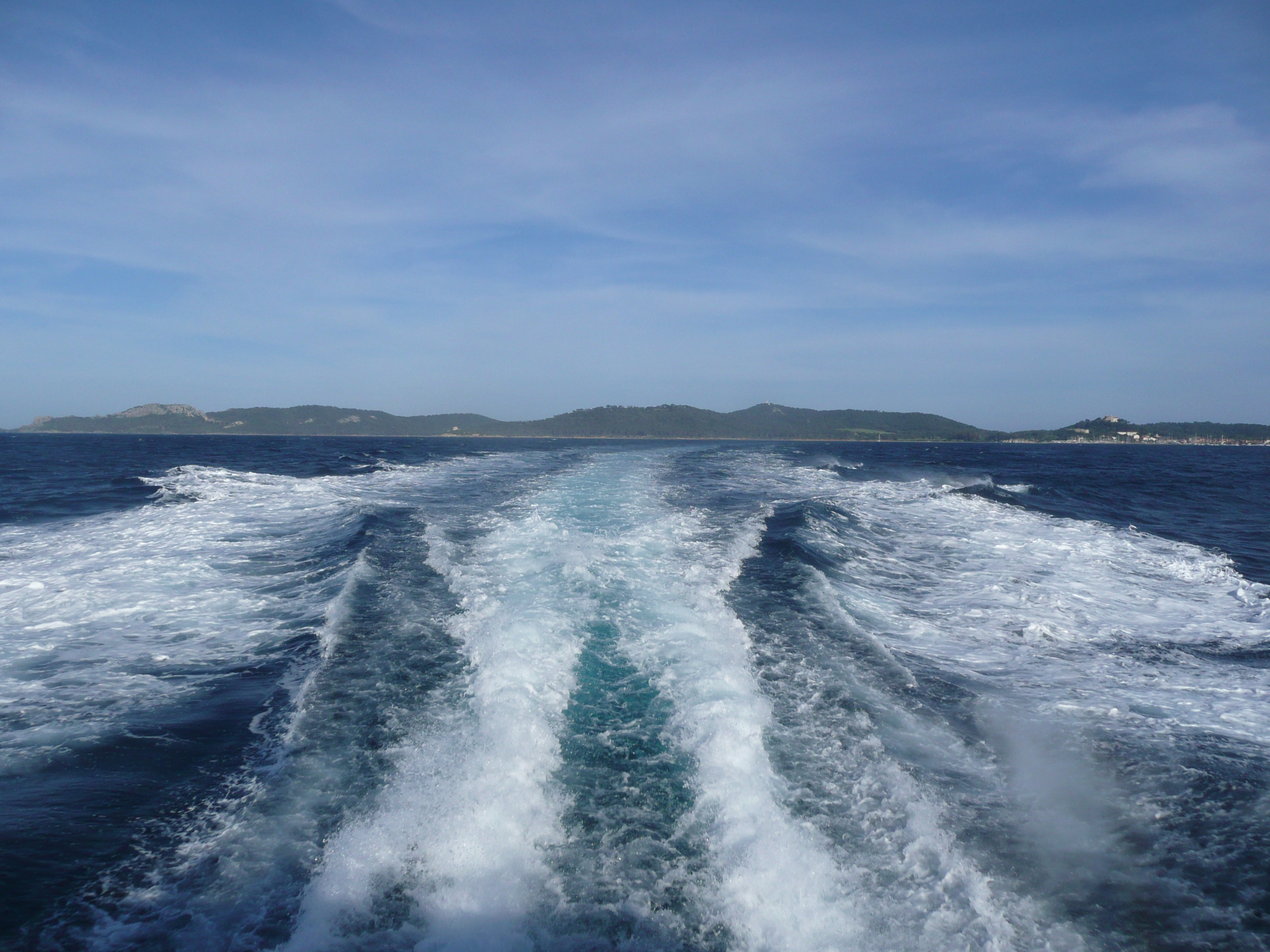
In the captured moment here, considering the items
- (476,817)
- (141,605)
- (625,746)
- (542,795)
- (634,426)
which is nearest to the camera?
(476,817)

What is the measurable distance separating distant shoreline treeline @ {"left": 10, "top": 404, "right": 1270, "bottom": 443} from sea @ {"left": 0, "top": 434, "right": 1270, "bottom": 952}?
92.0 metres

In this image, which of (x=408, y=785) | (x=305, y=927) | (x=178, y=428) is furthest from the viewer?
(x=178, y=428)

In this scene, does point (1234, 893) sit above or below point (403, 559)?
below

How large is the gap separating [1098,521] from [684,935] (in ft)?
58.0

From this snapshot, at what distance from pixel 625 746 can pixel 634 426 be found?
111110 mm

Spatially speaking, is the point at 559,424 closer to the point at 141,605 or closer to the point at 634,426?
the point at 634,426

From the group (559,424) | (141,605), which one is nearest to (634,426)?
(559,424)

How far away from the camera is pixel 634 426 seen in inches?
4555

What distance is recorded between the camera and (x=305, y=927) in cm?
337

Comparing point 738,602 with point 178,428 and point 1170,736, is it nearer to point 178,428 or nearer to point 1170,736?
point 1170,736

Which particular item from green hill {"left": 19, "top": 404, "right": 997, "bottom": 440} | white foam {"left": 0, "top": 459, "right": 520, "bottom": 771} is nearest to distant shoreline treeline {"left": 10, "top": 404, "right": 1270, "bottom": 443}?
green hill {"left": 19, "top": 404, "right": 997, "bottom": 440}

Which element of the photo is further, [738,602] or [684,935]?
[738,602]

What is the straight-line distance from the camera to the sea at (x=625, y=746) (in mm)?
3562

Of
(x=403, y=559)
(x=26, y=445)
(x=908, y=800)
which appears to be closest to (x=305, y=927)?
(x=908, y=800)
